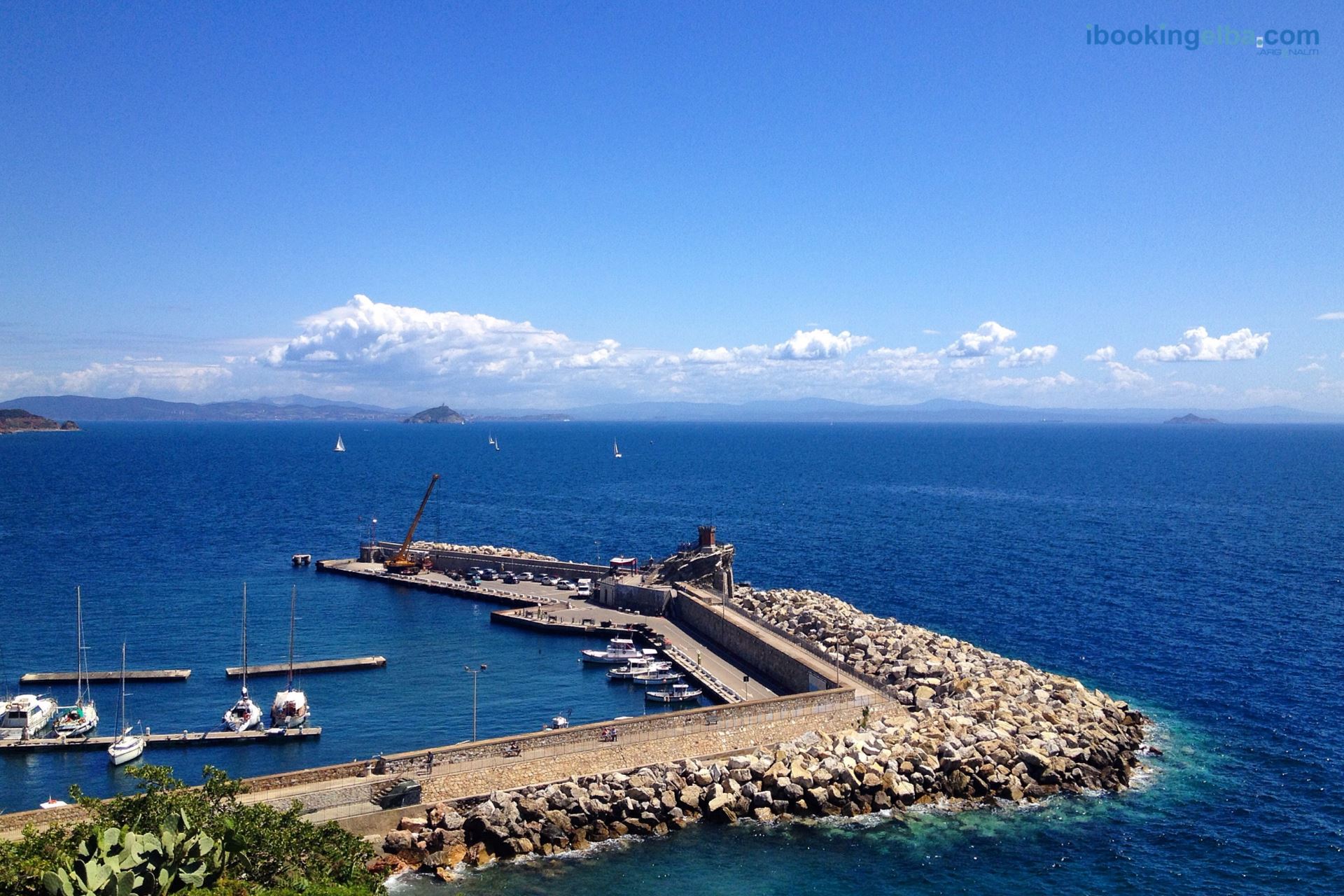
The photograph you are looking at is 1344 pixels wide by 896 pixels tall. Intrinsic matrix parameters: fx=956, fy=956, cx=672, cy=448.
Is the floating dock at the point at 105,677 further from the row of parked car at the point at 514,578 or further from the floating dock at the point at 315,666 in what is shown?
the row of parked car at the point at 514,578

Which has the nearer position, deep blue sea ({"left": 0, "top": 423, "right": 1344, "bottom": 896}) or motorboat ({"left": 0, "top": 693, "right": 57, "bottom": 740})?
deep blue sea ({"left": 0, "top": 423, "right": 1344, "bottom": 896})

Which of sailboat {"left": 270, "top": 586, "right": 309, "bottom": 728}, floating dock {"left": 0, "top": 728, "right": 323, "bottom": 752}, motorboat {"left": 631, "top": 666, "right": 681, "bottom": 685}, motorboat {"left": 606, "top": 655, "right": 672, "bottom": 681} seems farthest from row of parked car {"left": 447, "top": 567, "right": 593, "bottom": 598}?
floating dock {"left": 0, "top": 728, "right": 323, "bottom": 752}

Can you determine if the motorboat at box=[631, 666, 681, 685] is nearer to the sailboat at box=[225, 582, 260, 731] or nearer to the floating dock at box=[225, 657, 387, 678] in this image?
the floating dock at box=[225, 657, 387, 678]

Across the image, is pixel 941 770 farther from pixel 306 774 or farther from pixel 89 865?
pixel 89 865

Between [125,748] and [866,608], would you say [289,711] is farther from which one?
[866,608]

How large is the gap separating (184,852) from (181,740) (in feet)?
87.1

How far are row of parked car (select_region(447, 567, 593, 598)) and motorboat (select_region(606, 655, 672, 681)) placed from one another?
2065cm

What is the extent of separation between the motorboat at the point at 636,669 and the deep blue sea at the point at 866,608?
1106mm

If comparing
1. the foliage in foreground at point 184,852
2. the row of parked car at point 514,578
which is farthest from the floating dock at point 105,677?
the row of parked car at point 514,578

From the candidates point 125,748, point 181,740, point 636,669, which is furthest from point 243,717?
point 636,669

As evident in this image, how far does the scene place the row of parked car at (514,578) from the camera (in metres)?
79.2

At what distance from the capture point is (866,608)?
72250mm

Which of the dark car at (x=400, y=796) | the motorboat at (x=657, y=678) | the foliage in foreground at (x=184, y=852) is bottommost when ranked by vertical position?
the motorboat at (x=657, y=678)

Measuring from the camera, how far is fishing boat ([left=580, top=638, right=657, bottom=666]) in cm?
5872
